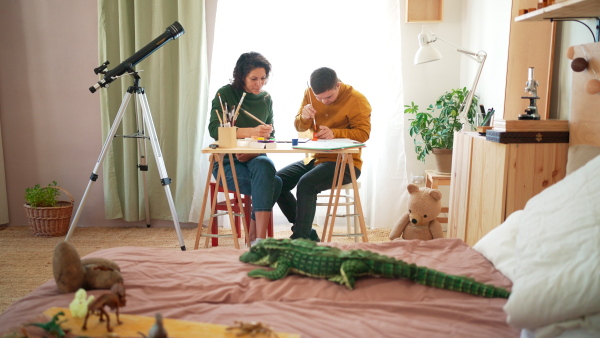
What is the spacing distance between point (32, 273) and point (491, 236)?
2392 millimetres

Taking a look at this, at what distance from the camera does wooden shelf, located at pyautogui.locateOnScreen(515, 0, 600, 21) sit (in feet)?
5.99

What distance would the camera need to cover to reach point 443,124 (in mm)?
3473

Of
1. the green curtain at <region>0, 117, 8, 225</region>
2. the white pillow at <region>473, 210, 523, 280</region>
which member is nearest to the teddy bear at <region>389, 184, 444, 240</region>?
the white pillow at <region>473, 210, 523, 280</region>

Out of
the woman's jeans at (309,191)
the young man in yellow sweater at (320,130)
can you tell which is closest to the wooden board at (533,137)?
the young man in yellow sweater at (320,130)

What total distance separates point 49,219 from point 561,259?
11.0 feet

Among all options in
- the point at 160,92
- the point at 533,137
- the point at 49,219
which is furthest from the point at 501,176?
the point at 49,219

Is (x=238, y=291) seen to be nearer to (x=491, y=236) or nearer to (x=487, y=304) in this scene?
(x=487, y=304)

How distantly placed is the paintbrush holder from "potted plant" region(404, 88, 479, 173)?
4.33ft

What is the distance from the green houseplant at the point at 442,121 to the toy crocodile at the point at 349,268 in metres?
2.10

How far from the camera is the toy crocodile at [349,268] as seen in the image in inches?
53.4

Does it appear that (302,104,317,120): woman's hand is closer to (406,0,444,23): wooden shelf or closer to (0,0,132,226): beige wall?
(406,0,444,23): wooden shelf

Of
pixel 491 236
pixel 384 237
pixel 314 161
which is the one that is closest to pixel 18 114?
pixel 314 161

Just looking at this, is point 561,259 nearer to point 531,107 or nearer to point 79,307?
point 79,307

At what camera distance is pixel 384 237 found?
144 inches
